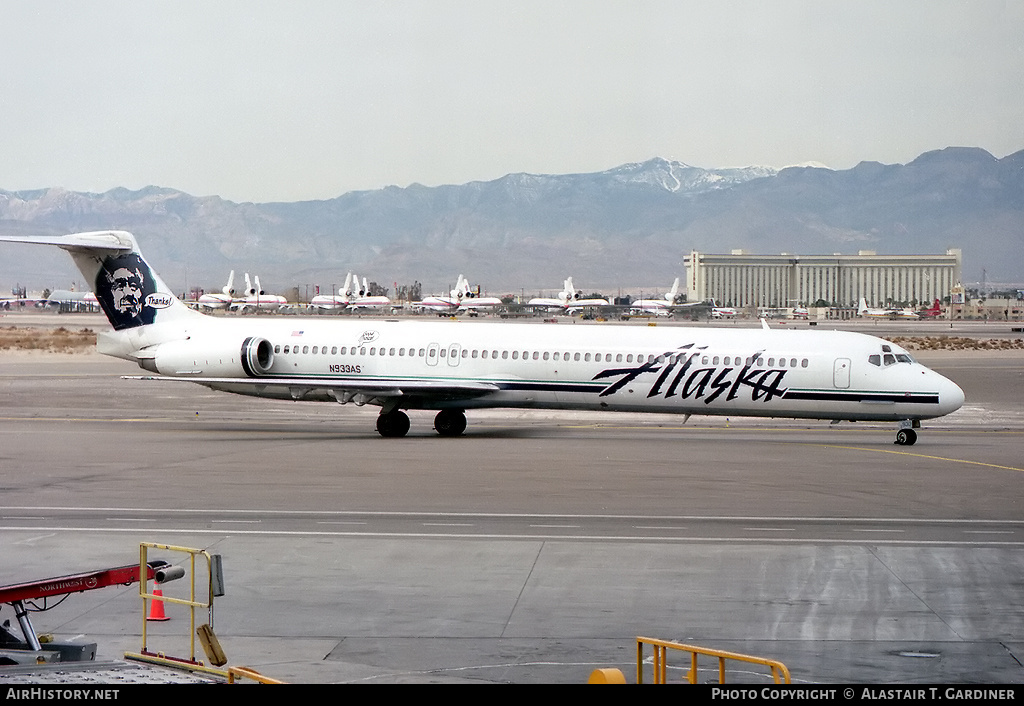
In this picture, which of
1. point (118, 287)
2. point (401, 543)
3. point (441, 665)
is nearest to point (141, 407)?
point (118, 287)

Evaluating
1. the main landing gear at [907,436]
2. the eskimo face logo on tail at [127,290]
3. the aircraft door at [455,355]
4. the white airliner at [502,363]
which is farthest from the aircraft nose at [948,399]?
the eskimo face logo on tail at [127,290]

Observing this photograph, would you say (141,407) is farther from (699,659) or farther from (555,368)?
(699,659)

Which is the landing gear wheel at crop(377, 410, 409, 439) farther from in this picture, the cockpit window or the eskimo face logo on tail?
the cockpit window

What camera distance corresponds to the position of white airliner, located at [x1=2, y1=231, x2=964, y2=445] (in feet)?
108

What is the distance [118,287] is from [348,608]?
25.1 m

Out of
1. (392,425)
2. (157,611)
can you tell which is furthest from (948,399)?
(157,611)

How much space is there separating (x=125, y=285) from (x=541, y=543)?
73.9 feet

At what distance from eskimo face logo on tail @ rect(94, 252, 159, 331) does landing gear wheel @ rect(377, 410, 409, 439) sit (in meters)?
8.13

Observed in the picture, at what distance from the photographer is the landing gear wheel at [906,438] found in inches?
1298

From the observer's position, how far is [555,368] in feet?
112

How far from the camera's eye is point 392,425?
3503 centimetres

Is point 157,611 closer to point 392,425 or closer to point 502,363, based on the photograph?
point 392,425

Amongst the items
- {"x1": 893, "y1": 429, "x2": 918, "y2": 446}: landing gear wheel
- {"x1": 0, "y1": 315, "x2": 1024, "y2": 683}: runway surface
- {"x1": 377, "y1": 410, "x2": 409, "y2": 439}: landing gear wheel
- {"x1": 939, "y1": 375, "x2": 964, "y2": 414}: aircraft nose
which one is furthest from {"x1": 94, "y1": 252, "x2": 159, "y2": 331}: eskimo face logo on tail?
{"x1": 939, "y1": 375, "x2": 964, "y2": 414}: aircraft nose

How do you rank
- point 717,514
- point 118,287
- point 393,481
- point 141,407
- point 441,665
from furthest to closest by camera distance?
1. point 141,407
2. point 118,287
3. point 393,481
4. point 717,514
5. point 441,665
